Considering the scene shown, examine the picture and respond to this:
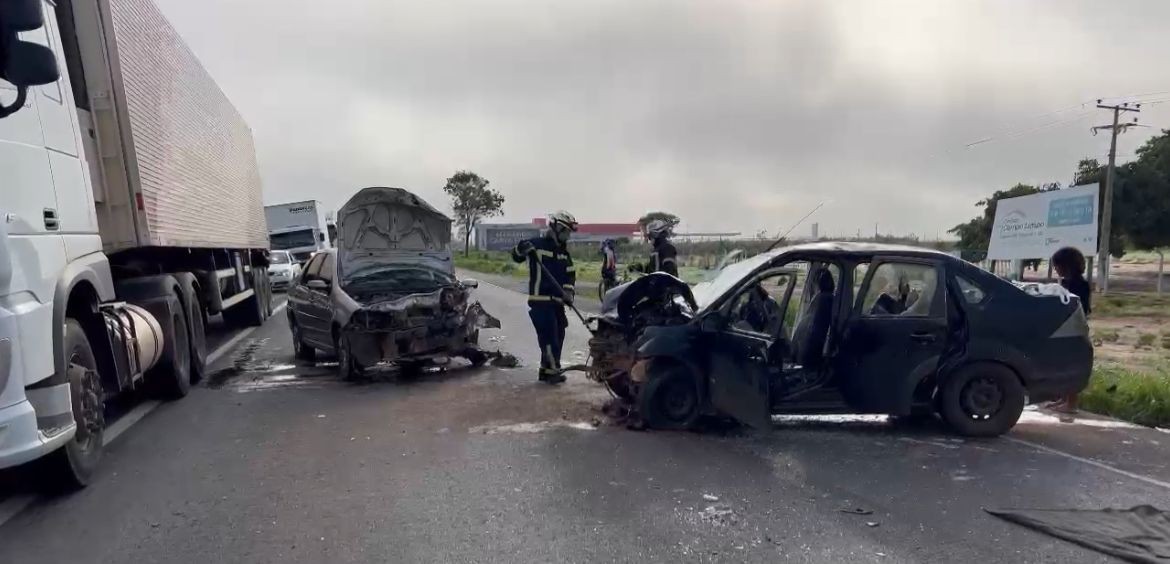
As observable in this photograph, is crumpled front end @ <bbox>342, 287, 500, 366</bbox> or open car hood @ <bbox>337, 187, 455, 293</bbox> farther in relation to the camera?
Result: open car hood @ <bbox>337, 187, 455, 293</bbox>

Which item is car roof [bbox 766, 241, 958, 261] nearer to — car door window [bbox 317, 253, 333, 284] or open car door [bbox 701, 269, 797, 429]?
open car door [bbox 701, 269, 797, 429]

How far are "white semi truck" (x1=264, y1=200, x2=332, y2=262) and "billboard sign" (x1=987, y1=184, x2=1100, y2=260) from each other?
22619mm

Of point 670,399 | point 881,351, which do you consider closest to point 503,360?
point 670,399

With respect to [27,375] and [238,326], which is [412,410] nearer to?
[27,375]

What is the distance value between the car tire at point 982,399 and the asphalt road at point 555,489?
5.7 inches

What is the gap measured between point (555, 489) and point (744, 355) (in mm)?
2002

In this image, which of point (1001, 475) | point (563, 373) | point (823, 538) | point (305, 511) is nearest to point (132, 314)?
point (305, 511)

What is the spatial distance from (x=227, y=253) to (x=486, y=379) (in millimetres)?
6356

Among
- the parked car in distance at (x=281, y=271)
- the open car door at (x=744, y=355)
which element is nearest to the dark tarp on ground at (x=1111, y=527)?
the open car door at (x=744, y=355)

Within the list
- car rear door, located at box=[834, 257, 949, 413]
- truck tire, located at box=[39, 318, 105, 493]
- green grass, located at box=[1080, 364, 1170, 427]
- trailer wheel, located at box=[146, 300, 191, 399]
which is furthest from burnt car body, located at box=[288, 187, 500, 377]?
green grass, located at box=[1080, 364, 1170, 427]

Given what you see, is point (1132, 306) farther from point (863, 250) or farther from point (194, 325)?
point (194, 325)

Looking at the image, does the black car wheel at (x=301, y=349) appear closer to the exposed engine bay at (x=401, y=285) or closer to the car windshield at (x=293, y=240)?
the exposed engine bay at (x=401, y=285)

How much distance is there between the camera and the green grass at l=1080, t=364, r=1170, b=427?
7.45 metres

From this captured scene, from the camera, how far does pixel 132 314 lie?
723 centimetres
